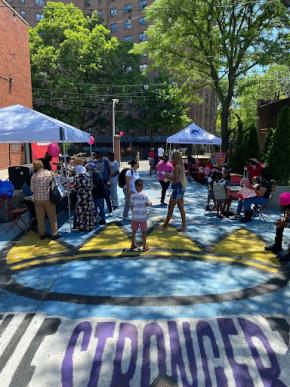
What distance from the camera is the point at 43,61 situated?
135 feet

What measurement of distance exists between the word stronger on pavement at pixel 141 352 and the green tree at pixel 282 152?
29.5ft

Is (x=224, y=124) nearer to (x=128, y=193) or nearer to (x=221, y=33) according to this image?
(x=221, y=33)

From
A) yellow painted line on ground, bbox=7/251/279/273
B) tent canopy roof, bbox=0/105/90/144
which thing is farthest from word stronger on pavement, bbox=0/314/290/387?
tent canopy roof, bbox=0/105/90/144

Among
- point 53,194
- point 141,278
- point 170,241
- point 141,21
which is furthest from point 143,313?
point 141,21

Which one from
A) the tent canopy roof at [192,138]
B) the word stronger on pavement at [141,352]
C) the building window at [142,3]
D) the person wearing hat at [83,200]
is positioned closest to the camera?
the word stronger on pavement at [141,352]

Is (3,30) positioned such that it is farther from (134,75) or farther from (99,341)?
(134,75)

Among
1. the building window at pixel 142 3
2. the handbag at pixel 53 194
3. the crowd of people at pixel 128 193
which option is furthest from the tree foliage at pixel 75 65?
the handbag at pixel 53 194

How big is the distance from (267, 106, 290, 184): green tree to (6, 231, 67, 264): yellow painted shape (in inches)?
320

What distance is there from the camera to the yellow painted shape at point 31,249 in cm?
737

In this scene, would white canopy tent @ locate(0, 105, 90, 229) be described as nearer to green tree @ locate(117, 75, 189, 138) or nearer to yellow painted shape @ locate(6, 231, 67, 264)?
yellow painted shape @ locate(6, 231, 67, 264)

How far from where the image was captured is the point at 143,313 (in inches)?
193

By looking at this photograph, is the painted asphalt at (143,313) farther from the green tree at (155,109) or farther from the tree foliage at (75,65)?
the green tree at (155,109)

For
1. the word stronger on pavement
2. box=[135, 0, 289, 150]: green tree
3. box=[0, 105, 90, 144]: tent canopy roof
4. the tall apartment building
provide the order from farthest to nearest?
the tall apartment building < box=[135, 0, 289, 150]: green tree < box=[0, 105, 90, 144]: tent canopy roof < the word stronger on pavement

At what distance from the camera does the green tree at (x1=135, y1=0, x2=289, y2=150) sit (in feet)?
66.5
